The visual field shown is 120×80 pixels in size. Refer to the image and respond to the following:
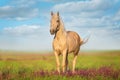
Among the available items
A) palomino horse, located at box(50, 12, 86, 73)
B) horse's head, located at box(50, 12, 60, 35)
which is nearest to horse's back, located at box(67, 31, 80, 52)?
palomino horse, located at box(50, 12, 86, 73)

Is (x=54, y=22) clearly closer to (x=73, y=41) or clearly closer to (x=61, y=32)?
(x=61, y=32)

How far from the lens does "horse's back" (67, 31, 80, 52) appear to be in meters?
14.9

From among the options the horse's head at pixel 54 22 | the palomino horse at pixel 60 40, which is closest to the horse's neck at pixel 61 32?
the palomino horse at pixel 60 40

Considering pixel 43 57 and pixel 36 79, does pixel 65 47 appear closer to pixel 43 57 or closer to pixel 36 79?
pixel 36 79

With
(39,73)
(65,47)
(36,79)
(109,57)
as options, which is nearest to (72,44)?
(65,47)

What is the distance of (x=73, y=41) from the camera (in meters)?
15.3

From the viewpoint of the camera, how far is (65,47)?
14.4 m

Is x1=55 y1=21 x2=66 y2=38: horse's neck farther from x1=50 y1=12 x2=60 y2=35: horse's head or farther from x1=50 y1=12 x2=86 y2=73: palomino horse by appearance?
x1=50 y1=12 x2=60 y2=35: horse's head

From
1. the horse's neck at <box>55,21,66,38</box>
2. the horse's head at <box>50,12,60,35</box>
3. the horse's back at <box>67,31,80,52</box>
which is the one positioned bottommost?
the horse's back at <box>67,31,80,52</box>

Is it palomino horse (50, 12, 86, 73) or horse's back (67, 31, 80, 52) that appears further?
horse's back (67, 31, 80, 52)

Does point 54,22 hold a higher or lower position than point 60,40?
higher

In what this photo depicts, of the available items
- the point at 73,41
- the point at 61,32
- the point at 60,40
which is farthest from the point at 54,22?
the point at 73,41

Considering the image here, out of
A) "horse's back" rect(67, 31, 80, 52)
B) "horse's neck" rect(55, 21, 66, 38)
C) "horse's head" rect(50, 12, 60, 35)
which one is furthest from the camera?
"horse's back" rect(67, 31, 80, 52)

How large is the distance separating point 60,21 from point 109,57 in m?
13.0
